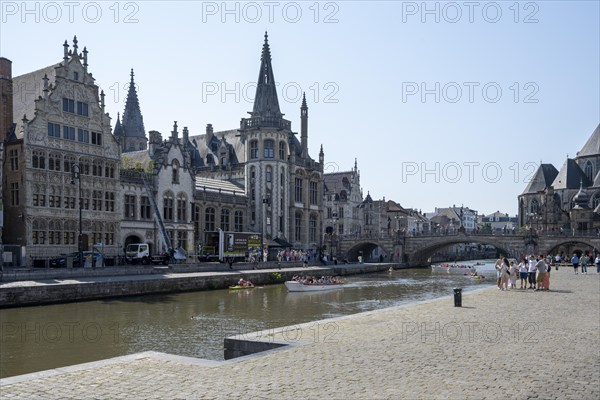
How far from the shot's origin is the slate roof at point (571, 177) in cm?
11556

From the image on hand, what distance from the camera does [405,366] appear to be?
12.1m

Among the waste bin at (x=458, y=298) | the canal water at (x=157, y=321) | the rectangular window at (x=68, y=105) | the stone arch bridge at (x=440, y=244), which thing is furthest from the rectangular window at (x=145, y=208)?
the waste bin at (x=458, y=298)

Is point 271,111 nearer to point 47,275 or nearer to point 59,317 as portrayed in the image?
point 47,275

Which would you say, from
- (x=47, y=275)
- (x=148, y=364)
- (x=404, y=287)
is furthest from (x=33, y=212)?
(x=148, y=364)

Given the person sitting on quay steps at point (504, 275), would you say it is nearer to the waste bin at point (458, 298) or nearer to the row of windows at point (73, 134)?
the waste bin at point (458, 298)

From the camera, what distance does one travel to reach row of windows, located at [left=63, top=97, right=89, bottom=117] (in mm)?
49559

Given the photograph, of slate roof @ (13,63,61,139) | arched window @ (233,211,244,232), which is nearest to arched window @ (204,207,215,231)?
arched window @ (233,211,244,232)

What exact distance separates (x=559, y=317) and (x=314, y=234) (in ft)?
221

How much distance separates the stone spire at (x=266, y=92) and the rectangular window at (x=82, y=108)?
30.1 meters

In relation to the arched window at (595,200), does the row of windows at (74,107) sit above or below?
above

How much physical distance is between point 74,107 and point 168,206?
15061 millimetres

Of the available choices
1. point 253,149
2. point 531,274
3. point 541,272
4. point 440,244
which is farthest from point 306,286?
point 440,244

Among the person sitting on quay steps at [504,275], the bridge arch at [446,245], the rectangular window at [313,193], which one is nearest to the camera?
the person sitting on quay steps at [504,275]

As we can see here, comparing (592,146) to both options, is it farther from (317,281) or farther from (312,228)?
(317,281)
